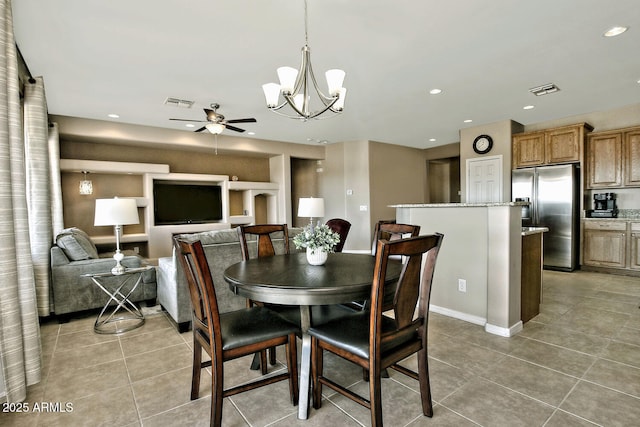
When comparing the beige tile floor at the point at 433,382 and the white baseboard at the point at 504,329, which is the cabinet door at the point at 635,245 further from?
the white baseboard at the point at 504,329

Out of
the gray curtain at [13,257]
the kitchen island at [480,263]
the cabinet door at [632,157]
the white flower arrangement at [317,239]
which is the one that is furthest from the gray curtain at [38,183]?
the cabinet door at [632,157]

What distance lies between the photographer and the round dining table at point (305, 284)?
1492 millimetres

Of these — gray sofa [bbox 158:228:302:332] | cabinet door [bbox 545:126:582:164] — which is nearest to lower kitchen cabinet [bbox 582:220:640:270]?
cabinet door [bbox 545:126:582:164]

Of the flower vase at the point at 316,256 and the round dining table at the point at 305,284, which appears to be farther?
the flower vase at the point at 316,256

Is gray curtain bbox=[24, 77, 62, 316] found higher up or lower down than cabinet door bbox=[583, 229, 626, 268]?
higher up

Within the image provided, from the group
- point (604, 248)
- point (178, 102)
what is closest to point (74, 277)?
point (178, 102)

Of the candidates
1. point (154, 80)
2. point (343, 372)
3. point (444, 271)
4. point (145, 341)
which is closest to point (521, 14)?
point (444, 271)

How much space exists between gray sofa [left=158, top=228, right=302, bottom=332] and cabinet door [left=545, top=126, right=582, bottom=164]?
5.21 metres

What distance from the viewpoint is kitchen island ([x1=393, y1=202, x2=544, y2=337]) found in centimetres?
266

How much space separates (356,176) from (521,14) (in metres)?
4.72

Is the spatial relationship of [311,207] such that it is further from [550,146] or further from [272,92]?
[550,146]

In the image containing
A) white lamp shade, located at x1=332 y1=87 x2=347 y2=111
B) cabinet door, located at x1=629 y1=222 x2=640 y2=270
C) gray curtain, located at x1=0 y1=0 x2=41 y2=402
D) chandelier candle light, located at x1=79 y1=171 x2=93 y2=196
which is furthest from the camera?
chandelier candle light, located at x1=79 y1=171 x2=93 y2=196

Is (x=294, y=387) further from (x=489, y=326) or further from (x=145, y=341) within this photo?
(x=489, y=326)

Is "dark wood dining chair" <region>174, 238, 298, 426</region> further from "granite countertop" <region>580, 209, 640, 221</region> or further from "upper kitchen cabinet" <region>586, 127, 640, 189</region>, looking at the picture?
"upper kitchen cabinet" <region>586, 127, 640, 189</region>
